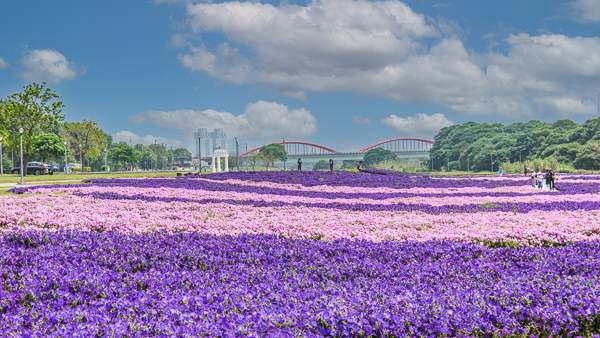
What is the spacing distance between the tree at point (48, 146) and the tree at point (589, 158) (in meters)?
82.9

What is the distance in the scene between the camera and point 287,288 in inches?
211

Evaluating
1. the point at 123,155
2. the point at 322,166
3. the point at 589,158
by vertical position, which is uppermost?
the point at 123,155

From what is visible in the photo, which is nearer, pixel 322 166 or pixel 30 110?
pixel 30 110

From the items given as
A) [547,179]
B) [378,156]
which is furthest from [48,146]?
[378,156]

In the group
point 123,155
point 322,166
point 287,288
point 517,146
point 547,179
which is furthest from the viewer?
point 322,166

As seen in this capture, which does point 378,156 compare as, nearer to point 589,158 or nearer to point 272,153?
point 272,153

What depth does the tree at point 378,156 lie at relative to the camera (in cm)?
14888

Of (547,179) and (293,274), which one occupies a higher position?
(547,179)

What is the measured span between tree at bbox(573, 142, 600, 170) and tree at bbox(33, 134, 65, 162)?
82881 millimetres

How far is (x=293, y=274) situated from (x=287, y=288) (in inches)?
28.7

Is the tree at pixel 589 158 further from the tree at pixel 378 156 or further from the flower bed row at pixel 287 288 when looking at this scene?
the tree at pixel 378 156

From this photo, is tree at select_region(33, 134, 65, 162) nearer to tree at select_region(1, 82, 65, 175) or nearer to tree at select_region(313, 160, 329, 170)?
tree at select_region(1, 82, 65, 175)

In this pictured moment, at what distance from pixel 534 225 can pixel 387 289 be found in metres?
6.63

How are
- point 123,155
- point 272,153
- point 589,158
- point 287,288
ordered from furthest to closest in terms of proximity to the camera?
point 272,153
point 123,155
point 589,158
point 287,288
